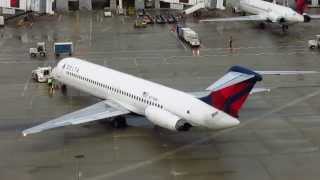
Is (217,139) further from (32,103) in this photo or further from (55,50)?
(55,50)

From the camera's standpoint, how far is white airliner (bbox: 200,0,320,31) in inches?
3374

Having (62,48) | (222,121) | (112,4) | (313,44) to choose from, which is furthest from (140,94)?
(112,4)

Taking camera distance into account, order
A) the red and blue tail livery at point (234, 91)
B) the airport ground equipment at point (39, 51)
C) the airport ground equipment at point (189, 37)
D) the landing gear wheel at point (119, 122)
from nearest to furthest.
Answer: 1. the red and blue tail livery at point (234, 91)
2. the landing gear wheel at point (119, 122)
3. the airport ground equipment at point (39, 51)
4. the airport ground equipment at point (189, 37)

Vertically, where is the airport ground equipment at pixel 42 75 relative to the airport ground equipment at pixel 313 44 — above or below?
below

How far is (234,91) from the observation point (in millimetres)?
39500

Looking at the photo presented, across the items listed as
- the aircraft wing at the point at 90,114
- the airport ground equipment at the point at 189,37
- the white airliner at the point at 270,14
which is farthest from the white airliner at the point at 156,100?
the white airliner at the point at 270,14

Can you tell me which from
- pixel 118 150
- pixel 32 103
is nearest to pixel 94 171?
pixel 118 150

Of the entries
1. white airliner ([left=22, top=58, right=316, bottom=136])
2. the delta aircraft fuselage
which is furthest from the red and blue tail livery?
the delta aircraft fuselage

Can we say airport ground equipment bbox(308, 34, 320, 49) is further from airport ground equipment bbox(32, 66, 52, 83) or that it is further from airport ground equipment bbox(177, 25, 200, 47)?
airport ground equipment bbox(32, 66, 52, 83)

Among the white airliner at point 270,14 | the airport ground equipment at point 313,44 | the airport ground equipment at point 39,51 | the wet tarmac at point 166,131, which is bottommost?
the wet tarmac at point 166,131

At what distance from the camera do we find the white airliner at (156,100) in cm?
3947

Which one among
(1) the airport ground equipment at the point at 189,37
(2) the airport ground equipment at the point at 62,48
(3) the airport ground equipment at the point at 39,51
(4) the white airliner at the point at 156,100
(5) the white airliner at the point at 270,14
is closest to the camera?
(4) the white airliner at the point at 156,100

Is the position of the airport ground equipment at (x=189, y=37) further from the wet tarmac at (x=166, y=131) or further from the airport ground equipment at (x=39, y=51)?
the airport ground equipment at (x=39, y=51)

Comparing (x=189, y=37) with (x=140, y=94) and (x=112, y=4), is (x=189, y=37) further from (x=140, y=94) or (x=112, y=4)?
(x=112, y=4)
